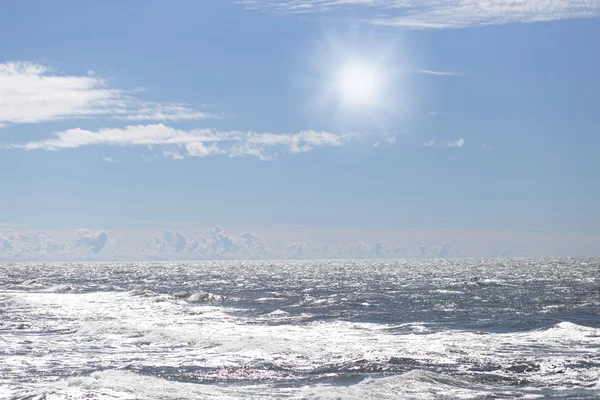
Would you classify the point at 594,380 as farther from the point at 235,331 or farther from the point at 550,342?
the point at 235,331

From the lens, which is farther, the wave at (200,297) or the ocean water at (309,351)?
the wave at (200,297)

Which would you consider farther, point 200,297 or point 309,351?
point 200,297

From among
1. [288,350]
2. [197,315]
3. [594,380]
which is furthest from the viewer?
[197,315]

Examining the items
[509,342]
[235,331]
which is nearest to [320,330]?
[235,331]

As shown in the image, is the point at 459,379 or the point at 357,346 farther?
the point at 357,346

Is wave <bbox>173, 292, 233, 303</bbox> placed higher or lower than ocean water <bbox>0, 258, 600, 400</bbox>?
higher

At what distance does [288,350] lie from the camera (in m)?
33.6

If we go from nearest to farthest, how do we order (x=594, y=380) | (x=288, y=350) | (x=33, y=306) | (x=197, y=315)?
(x=594, y=380) → (x=288, y=350) → (x=197, y=315) → (x=33, y=306)

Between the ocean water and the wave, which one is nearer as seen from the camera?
the ocean water

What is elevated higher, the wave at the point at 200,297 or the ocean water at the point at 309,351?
the wave at the point at 200,297

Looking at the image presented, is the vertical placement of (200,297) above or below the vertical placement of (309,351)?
above

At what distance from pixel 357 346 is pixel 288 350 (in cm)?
376

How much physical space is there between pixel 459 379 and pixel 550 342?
12450 mm

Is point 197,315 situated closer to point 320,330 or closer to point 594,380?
point 320,330
